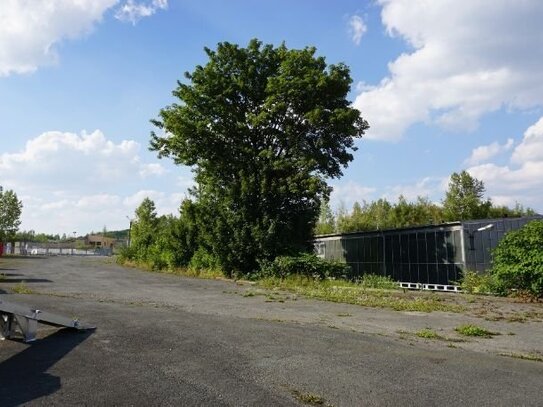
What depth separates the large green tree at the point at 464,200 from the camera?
203 ft

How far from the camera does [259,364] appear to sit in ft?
25.9

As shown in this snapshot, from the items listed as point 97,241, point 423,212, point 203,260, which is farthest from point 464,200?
point 97,241

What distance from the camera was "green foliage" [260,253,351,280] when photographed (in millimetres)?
28094

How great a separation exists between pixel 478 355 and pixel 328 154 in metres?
25.3

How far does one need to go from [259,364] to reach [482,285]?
19.1 metres

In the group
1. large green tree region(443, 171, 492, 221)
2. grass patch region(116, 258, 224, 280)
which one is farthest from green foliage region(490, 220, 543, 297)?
large green tree region(443, 171, 492, 221)

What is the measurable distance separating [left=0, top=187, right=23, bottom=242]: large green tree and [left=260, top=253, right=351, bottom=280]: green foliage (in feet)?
210

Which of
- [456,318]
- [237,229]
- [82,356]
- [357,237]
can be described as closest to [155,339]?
[82,356]

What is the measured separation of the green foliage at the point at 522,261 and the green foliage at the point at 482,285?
0.41m

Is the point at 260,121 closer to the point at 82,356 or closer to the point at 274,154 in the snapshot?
Answer: the point at 274,154

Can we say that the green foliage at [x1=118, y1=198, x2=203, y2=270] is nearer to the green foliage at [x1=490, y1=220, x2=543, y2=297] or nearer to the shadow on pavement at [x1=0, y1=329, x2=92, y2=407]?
the green foliage at [x1=490, y1=220, x2=543, y2=297]

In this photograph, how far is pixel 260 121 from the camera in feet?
105

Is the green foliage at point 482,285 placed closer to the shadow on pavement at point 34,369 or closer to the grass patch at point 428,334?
the grass patch at point 428,334

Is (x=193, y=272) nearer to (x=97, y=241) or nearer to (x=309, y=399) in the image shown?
(x=309, y=399)
